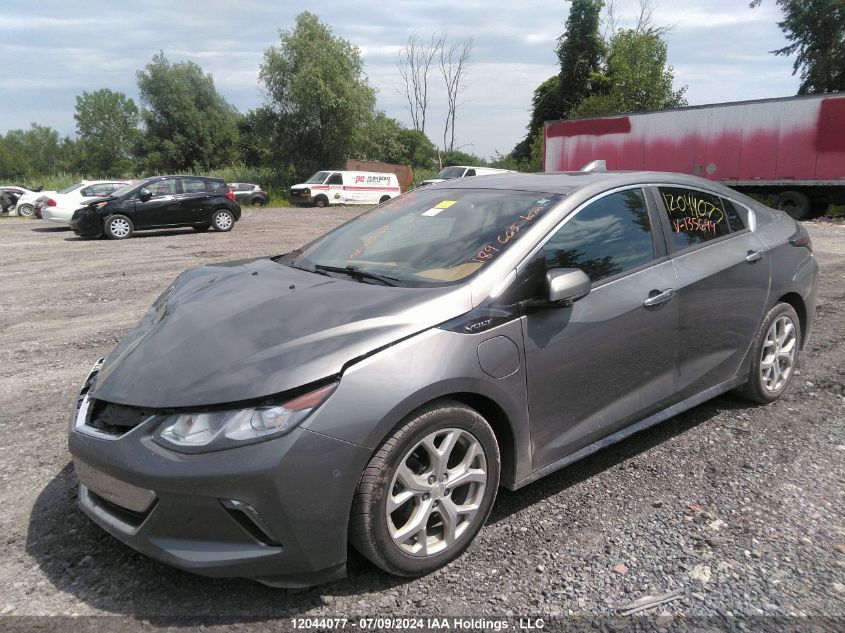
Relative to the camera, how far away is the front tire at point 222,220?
17.3 meters

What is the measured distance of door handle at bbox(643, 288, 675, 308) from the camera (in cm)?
323

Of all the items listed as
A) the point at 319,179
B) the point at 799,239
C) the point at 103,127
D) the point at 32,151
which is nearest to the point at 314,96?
the point at 319,179

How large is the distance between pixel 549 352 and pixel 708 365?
4.56 feet

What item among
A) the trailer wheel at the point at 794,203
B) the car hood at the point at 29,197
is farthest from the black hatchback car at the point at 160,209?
the trailer wheel at the point at 794,203

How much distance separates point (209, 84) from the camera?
54750 millimetres

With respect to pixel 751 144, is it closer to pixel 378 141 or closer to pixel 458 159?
pixel 378 141

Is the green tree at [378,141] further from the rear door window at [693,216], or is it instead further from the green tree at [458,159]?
the rear door window at [693,216]

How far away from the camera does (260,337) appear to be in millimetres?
2506

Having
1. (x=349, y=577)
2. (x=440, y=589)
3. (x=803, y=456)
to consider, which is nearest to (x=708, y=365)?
(x=803, y=456)

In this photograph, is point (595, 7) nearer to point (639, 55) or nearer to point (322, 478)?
point (639, 55)

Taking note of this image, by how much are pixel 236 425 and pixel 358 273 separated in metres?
1.17

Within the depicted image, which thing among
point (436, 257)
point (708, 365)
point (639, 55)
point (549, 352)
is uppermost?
point (639, 55)

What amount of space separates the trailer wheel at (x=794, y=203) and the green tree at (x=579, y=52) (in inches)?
1191

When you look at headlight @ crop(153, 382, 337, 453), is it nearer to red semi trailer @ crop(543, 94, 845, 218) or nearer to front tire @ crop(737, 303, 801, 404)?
front tire @ crop(737, 303, 801, 404)
